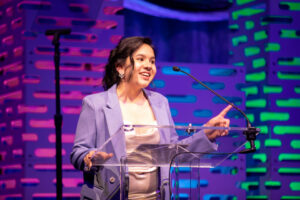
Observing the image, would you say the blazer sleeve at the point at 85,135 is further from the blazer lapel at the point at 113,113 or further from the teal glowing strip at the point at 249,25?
the teal glowing strip at the point at 249,25

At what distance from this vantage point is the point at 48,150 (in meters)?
4.30

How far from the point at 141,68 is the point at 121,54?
0.63 feet

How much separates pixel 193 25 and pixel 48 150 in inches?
98.8

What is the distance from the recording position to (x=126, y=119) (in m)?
2.95

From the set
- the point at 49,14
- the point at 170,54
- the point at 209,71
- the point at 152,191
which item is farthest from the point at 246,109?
the point at 152,191

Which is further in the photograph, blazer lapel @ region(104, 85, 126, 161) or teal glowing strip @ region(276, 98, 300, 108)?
teal glowing strip @ region(276, 98, 300, 108)

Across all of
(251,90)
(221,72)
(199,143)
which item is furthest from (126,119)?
(251,90)

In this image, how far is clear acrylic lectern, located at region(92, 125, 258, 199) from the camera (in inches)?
90.4

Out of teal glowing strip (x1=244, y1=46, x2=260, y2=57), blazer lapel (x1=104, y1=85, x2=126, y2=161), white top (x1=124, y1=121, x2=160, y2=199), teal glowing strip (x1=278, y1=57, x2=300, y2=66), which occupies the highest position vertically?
teal glowing strip (x1=244, y1=46, x2=260, y2=57)

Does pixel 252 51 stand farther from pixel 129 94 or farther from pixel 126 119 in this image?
pixel 126 119

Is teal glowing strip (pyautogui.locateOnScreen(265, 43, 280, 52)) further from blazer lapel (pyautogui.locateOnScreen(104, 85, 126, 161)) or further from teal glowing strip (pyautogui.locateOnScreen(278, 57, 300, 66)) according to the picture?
blazer lapel (pyautogui.locateOnScreen(104, 85, 126, 161))

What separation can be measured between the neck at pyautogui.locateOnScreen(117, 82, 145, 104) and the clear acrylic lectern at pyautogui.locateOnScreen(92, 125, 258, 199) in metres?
0.55

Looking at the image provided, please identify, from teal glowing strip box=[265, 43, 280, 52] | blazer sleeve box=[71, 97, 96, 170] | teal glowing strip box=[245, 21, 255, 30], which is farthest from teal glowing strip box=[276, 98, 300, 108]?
blazer sleeve box=[71, 97, 96, 170]

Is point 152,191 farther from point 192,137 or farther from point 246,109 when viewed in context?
point 246,109
